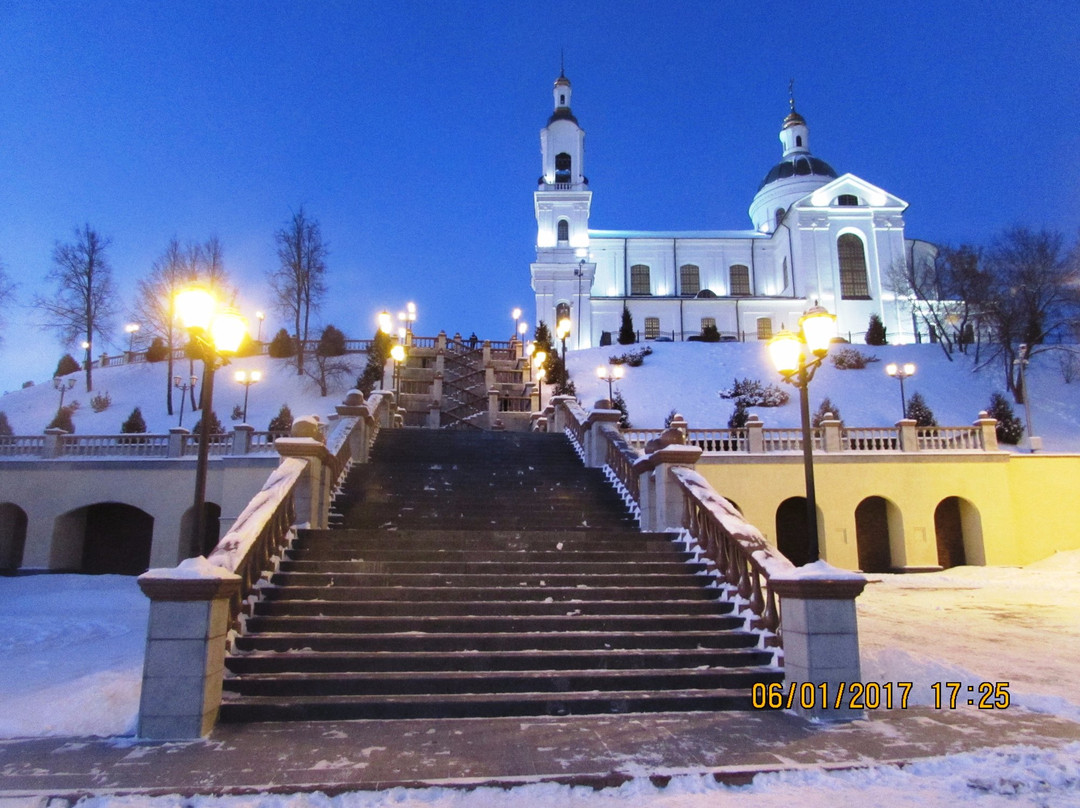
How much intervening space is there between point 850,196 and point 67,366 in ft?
205

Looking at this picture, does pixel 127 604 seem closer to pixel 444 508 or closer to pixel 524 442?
pixel 444 508

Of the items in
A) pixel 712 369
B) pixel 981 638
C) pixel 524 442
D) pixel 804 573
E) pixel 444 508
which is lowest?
pixel 981 638

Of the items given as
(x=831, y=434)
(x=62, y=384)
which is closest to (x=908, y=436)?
(x=831, y=434)

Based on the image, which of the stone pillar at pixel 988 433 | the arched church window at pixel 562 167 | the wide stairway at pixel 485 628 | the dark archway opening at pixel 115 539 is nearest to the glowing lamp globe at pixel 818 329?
the wide stairway at pixel 485 628

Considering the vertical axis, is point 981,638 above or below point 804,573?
below

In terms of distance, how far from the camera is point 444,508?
13266mm

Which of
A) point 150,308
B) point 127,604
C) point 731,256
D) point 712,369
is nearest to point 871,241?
point 731,256

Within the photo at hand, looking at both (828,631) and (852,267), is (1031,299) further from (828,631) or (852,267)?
(828,631)

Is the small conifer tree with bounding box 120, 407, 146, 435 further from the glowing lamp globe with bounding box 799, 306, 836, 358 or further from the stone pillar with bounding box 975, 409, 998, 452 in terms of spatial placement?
the stone pillar with bounding box 975, 409, 998, 452

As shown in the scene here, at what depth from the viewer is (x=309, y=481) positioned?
1147cm

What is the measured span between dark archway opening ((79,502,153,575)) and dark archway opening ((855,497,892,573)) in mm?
24533

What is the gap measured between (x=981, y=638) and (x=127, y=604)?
17.2 meters

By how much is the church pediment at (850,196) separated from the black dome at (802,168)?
36.7ft

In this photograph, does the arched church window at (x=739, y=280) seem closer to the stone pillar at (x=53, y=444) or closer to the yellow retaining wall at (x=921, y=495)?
the yellow retaining wall at (x=921, y=495)
